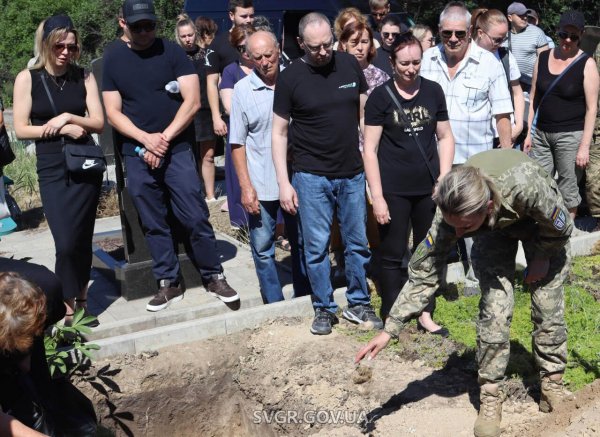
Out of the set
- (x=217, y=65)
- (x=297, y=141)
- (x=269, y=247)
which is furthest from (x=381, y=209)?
(x=217, y=65)

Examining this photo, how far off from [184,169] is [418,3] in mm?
12889

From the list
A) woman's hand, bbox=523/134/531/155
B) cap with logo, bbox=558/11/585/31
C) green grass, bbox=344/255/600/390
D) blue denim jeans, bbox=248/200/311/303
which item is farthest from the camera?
woman's hand, bbox=523/134/531/155

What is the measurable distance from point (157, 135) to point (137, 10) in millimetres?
859

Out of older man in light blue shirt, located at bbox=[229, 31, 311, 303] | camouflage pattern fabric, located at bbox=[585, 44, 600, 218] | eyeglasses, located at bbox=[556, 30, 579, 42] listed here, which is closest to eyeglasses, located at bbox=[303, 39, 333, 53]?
older man in light blue shirt, located at bbox=[229, 31, 311, 303]

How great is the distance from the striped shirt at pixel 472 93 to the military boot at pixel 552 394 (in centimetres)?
205

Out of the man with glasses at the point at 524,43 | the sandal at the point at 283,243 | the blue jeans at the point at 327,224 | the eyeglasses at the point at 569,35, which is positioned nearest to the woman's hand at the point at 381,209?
the blue jeans at the point at 327,224

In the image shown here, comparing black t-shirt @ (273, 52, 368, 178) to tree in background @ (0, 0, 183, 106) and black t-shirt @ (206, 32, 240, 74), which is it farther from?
tree in background @ (0, 0, 183, 106)

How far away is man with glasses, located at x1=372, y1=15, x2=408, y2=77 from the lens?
6.86 meters

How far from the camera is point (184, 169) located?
6.19 metres

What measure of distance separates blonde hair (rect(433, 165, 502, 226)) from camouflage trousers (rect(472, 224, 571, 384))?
579 mm

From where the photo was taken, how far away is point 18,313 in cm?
333

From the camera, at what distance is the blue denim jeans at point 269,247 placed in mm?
6117

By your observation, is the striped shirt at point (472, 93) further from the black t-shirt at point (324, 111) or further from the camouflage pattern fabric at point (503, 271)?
the camouflage pattern fabric at point (503, 271)

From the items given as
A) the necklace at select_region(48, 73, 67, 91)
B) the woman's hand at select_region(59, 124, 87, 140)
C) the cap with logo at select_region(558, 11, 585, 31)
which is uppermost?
the cap with logo at select_region(558, 11, 585, 31)
